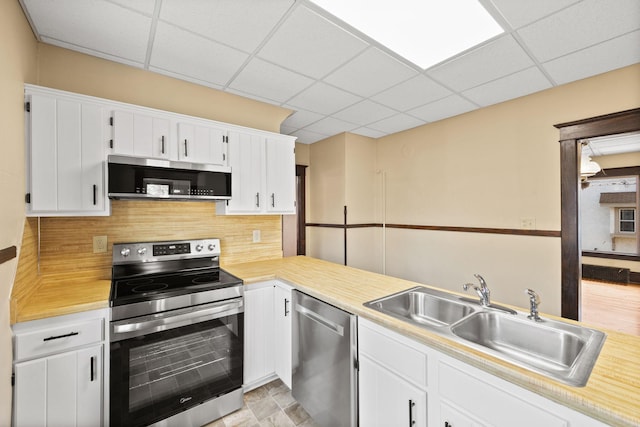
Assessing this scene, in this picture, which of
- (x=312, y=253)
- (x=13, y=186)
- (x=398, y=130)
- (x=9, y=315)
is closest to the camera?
(x=9, y=315)

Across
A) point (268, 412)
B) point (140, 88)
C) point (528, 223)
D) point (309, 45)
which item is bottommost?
point (268, 412)

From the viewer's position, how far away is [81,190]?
1850 millimetres

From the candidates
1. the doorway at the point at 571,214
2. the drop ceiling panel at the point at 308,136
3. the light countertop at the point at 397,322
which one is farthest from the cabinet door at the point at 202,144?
the doorway at the point at 571,214

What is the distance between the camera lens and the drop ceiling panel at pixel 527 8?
1552 millimetres

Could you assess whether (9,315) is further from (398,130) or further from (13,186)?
(398,130)

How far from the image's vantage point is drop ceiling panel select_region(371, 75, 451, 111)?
8.33 ft

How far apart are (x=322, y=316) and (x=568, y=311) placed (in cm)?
245

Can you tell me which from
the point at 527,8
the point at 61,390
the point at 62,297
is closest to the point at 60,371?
the point at 61,390

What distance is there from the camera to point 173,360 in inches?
70.9

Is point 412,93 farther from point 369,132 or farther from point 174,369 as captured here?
point 174,369

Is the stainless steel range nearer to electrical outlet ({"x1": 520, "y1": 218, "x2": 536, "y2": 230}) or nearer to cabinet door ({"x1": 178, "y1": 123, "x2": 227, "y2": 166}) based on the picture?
cabinet door ({"x1": 178, "y1": 123, "x2": 227, "y2": 166})

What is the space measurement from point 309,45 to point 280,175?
1.25 meters

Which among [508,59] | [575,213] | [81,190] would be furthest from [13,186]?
[575,213]

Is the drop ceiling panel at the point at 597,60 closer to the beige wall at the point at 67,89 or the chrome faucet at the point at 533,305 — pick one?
the chrome faucet at the point at 533,305
